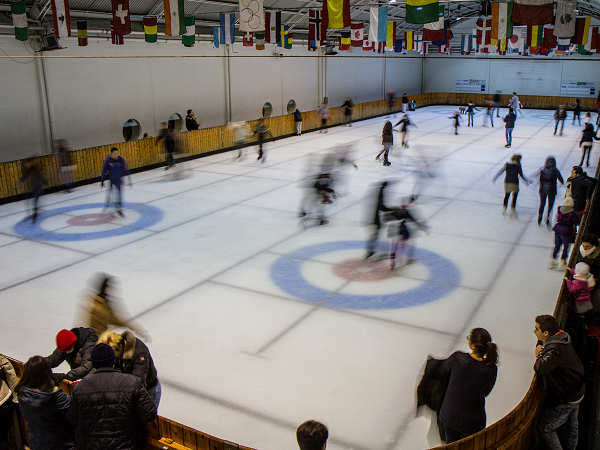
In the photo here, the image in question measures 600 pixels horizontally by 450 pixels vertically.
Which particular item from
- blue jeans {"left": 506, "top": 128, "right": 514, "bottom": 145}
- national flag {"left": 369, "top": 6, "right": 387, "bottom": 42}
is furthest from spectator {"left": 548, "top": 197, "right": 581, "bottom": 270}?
blue jeans {"left": 506, "top": 128, "right": 514, "bottom": 145}

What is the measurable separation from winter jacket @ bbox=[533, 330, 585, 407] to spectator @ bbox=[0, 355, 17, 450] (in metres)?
4.48

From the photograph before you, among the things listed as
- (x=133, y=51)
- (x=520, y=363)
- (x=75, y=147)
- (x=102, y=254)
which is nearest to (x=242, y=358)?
(x=520, y=363)

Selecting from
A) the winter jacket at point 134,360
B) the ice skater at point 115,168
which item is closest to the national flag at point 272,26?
the ice skater at point 115,168

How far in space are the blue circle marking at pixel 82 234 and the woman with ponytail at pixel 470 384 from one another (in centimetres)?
960

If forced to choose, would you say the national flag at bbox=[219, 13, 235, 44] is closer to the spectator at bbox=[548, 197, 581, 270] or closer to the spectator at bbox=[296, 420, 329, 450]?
the spectator at bbox=[548, 197, 581, 270]

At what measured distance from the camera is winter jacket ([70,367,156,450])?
382cm

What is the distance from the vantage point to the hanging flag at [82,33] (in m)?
16.8

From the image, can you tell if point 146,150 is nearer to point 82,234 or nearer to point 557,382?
point 82,234

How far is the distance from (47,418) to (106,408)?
2.54 feet

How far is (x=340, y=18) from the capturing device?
54.2 ft

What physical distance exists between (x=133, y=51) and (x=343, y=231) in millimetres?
12473

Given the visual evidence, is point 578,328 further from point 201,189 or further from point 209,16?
point 209,16

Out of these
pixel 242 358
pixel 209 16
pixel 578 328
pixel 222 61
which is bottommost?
pixel 242 358

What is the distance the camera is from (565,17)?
55.5 ft
